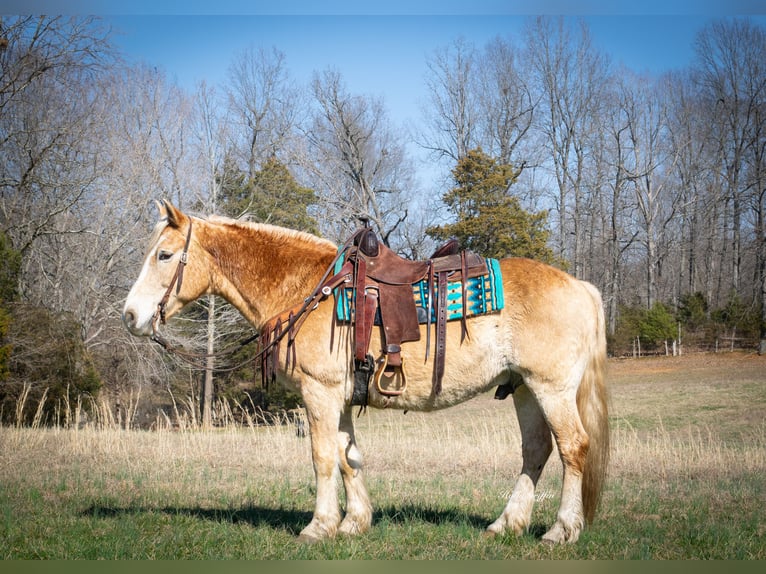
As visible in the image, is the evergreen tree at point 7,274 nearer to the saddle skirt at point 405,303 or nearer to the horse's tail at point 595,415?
the saddle skirt at point 405,303

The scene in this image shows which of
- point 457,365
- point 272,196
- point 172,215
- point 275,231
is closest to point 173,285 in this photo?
point 172,215

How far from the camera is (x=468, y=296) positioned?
143 inches

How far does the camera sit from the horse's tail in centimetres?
→ 370

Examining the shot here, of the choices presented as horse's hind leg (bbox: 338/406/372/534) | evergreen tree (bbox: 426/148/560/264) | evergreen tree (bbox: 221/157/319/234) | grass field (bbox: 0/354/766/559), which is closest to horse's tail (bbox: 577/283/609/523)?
grass field (bbox: 0/354/766/559)

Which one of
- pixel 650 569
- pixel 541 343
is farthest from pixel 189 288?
pixel 650 569

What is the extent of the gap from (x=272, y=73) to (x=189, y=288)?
8.52m

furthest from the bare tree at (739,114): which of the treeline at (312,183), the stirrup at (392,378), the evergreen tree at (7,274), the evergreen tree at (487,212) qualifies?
the evergreen tree at (7,274)

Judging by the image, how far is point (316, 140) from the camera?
41.8ft

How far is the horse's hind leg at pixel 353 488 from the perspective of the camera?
3766 millimetres

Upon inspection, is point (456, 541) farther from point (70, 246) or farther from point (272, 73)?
point (70, 246)

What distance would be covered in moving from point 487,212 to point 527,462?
9.27 metres

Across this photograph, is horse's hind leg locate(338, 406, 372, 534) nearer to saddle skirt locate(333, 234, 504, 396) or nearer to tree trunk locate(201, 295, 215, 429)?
saddle skirt locate(333, 234, 504, 396)

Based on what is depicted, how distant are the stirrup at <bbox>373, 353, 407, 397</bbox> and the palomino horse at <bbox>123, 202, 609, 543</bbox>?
→ 0.05 m

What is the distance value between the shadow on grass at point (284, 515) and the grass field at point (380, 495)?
16 mm
